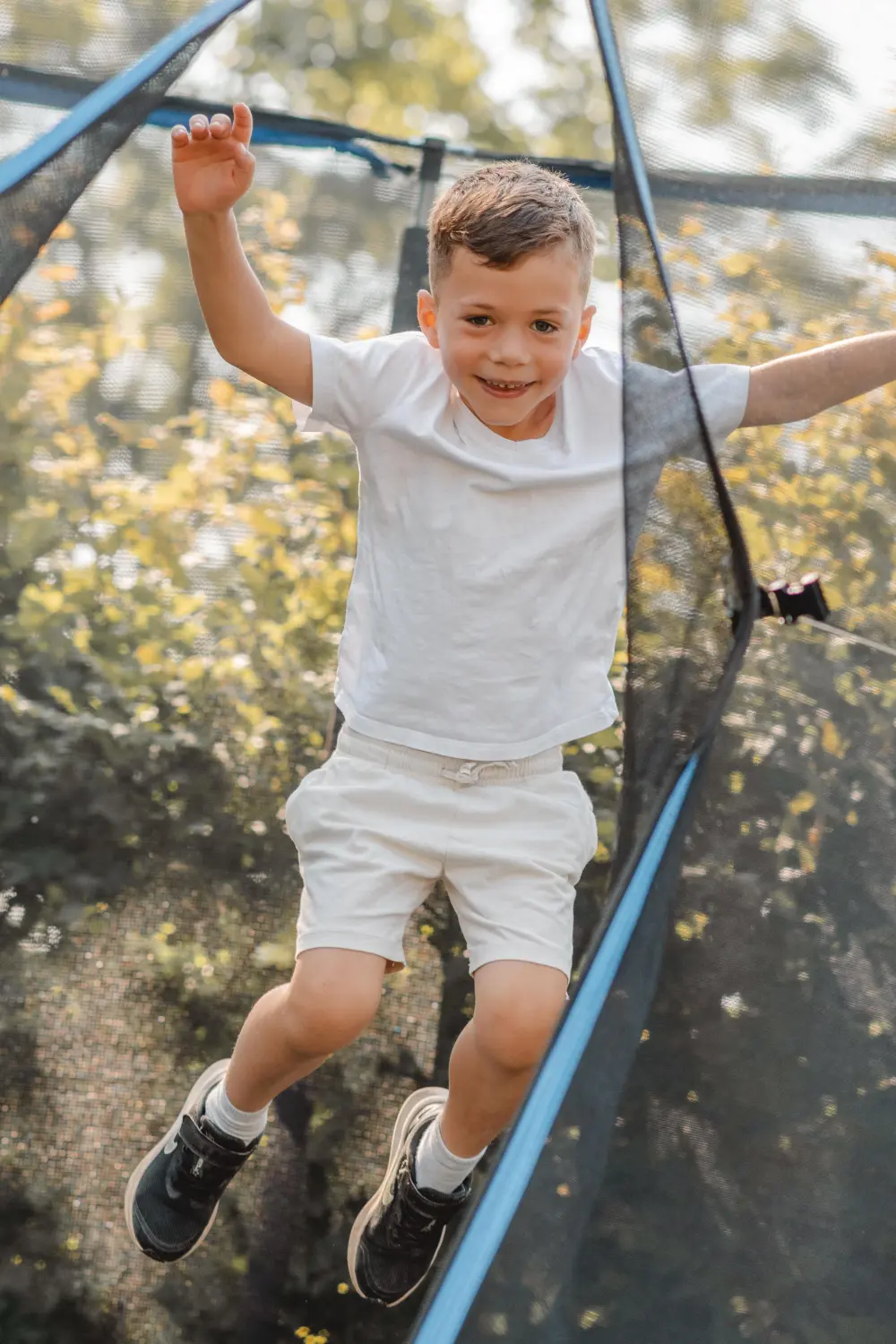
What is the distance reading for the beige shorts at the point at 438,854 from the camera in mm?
1519

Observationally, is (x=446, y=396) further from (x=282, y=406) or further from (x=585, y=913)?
(x=585, y=913)

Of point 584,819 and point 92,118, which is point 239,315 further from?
point 584,819

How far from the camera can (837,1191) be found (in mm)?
1247

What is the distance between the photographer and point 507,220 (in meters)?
1.43

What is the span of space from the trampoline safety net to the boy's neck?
190 mm

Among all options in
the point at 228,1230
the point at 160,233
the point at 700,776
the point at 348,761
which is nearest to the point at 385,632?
the point at 348,761

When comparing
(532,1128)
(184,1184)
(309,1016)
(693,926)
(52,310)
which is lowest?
(184,1184)

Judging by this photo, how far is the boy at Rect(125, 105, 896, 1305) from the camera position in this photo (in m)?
1.47

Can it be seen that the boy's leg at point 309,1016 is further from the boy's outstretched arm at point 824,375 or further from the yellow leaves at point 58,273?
the yellow leaves at point 58,273

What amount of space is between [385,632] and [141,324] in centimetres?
83

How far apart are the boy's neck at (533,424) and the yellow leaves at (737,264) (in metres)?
0.33

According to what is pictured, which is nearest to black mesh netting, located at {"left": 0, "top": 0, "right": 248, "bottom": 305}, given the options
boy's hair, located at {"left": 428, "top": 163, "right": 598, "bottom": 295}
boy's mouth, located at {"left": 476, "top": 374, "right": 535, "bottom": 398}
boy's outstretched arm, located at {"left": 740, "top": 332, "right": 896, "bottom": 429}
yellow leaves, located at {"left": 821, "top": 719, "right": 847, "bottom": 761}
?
boy's hair, located at {"left": 428, "top": 163, "right": 598, "bottom": 295}

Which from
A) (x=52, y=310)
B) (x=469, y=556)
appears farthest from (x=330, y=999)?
(x=52, y=310)

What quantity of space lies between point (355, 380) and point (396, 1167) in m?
0.92
